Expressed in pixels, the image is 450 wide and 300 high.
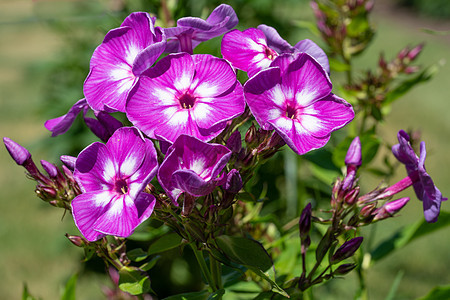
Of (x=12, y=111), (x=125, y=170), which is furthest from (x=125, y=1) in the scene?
(x=12, y=111)

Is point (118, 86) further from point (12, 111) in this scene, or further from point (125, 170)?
point (12, 111)

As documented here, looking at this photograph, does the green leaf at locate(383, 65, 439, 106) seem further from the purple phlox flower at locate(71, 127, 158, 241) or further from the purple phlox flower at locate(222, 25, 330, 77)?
the purple phlox flower at locate(71, 127, 158, 241)

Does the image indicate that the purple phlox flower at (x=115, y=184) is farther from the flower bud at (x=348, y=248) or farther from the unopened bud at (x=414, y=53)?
the unopened bud at (x=414, y=53)

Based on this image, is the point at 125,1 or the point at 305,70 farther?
the point at 125,1

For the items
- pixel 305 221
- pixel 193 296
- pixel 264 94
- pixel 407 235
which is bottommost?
pixel 407 235

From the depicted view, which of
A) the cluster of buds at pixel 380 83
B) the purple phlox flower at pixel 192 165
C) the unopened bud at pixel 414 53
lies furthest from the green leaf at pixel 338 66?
the purple phlox flower at pixel 192 165

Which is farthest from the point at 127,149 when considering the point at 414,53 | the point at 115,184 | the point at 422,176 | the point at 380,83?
the point at 414,53

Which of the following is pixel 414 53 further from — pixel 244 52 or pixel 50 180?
pixel 50 180
